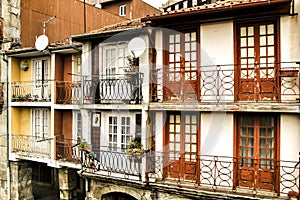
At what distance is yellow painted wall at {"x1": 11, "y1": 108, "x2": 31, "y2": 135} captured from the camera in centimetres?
1568

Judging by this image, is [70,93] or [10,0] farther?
[10,0]

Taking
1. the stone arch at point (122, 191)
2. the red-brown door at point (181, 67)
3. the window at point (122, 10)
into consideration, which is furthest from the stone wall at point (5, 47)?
the window at point (122, 10)

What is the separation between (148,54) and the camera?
439 inches

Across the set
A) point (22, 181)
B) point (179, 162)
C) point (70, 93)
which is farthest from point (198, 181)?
point (22, 181)

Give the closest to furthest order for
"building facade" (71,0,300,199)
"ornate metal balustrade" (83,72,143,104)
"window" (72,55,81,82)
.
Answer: "building facade" (71,0,300,199)
"ornate metal balustrade" (83,72,143,104)
"window" (72,55,81,82)

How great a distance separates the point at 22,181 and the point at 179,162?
31.1 feet

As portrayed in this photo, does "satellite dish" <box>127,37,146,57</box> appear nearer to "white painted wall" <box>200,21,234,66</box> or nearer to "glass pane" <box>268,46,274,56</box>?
"white painted wall" <box>200,21,234,66</box>

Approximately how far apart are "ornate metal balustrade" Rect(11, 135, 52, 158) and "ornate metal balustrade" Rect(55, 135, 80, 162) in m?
0.58

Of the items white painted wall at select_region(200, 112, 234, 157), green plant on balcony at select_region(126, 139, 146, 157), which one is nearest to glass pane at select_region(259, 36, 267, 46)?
white painted wall at select_region(200, 112, 234, 157)

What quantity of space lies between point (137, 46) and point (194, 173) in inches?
201

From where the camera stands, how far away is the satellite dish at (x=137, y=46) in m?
11.2

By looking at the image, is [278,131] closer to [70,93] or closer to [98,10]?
[70,93]

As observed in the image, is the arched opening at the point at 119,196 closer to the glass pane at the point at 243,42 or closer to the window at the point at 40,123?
the window at the point at 40,123

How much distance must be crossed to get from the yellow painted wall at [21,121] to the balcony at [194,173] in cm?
519
